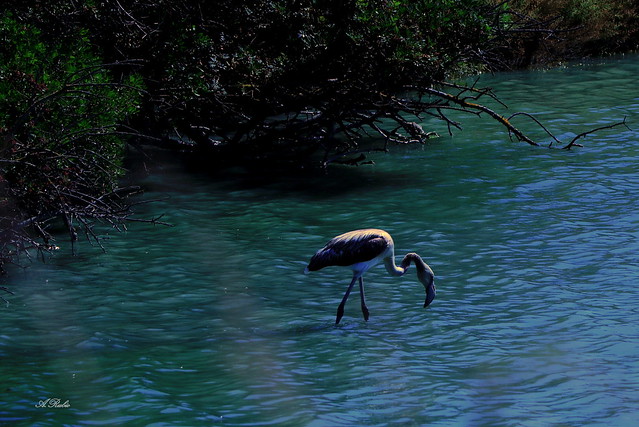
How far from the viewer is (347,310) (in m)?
11.8

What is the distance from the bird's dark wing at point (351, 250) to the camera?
448 inches

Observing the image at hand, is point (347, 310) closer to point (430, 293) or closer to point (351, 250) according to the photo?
point (351, 250)

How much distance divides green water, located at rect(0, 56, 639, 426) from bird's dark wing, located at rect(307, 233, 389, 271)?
0.66 m

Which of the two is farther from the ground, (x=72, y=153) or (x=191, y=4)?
(x=191, y=4)

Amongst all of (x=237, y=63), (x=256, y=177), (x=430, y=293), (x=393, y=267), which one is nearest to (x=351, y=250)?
(x=393, y=267)

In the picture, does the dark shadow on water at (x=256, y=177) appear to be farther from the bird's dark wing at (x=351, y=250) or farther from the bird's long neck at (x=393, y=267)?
the bird's dark wing at (x=351, y=250)

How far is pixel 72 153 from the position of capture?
538 inches

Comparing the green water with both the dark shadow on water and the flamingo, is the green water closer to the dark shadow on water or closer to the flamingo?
the dark shadow on water

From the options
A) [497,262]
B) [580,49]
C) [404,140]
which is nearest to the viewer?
[497,262]

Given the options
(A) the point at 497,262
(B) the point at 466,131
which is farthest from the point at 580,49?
(A) the point at 497,262

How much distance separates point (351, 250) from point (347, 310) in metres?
0.84

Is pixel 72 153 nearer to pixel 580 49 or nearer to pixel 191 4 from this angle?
pixel 191 4

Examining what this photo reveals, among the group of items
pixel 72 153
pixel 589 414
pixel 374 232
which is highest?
pixel 72 153

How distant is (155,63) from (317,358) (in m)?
9.35
